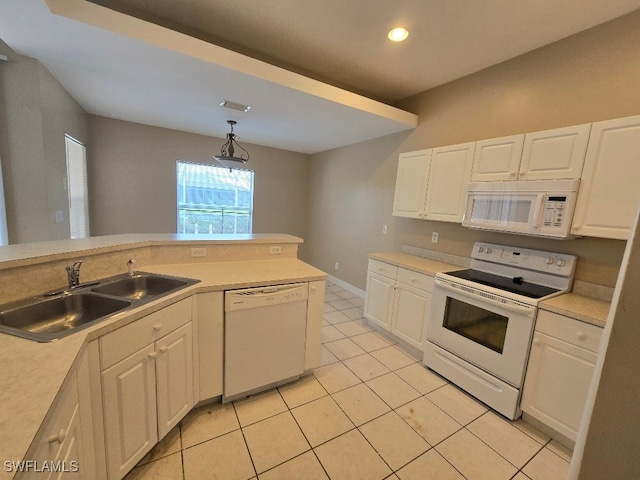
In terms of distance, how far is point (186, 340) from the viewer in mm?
1602

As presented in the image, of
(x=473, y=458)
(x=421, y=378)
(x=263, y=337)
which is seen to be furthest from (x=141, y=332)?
(x=421, y=378)

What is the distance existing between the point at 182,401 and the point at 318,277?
1.16 meters

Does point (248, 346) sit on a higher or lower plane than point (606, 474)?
lower

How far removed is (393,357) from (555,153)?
7.11 feet

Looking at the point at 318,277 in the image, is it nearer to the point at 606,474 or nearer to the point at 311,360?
the point at 311,360

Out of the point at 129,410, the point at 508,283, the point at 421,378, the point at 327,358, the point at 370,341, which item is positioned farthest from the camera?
the point at 370,341

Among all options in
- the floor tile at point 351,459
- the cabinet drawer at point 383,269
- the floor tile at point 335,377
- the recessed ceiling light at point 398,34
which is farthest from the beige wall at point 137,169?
the floor tile at point 351,459

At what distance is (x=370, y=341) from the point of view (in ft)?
9.50

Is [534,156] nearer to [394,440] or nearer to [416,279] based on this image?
[416,279]

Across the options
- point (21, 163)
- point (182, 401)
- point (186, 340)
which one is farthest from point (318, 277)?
point (21, 163)

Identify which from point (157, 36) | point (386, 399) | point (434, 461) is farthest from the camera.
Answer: point (386, 399)

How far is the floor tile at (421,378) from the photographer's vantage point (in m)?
2.21

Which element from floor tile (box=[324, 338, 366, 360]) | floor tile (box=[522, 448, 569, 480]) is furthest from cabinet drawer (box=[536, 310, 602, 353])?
floor tile (box=[324, 338, 366, 360])

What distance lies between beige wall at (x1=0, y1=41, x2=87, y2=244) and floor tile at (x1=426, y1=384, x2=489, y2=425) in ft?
12.1
